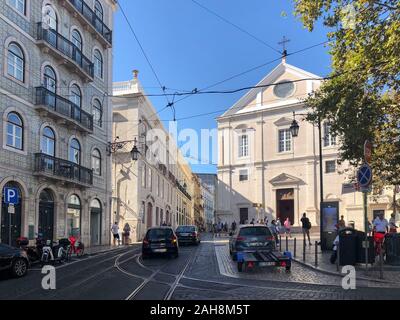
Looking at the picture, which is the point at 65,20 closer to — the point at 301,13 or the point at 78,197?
the point at 78,197

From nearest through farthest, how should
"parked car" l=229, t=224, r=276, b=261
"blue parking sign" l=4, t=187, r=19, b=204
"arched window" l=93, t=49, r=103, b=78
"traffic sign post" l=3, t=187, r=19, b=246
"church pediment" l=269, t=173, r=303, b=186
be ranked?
1. "parked car" l=229, t=224, r=276, b=261
2. "traffic sign post" l=3, t=187, r=19, b=246
3. "blue parking sign" l=4, t=187, r=19, b=204
4. "arched window" l=93, t=49, r=103, b=78
5. "church pediment" l=269, t=173, r=303, b=186

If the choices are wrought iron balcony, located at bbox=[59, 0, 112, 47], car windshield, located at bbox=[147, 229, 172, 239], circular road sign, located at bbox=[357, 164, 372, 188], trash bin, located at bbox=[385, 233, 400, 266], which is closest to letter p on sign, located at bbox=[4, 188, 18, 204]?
car windshield, located at bbox=[147, 229, 172, 239]

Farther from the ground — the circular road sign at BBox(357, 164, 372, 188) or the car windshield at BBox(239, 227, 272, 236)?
the circular road sign at BBox(357, 164, 372, 188)

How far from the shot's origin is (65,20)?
98.8ft

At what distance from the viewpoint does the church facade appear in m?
52.8

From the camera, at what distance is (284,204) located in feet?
180

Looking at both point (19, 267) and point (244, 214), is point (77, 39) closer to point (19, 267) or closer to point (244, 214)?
point (19, 267)

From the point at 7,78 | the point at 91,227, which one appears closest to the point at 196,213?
the point at 91,227

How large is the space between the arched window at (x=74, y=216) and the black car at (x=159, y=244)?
31.0ft

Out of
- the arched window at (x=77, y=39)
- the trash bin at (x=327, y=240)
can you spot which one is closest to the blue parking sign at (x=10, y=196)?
the arched window at (x=77, y=39)

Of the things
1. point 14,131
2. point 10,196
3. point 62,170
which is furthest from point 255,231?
point 62,170

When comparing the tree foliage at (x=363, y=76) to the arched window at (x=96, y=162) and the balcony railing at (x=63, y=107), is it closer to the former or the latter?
the balcony railing at (x=63, y=107)

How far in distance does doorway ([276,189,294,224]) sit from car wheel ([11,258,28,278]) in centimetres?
4127

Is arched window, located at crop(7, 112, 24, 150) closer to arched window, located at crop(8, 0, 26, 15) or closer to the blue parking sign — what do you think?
the blue parking sign
